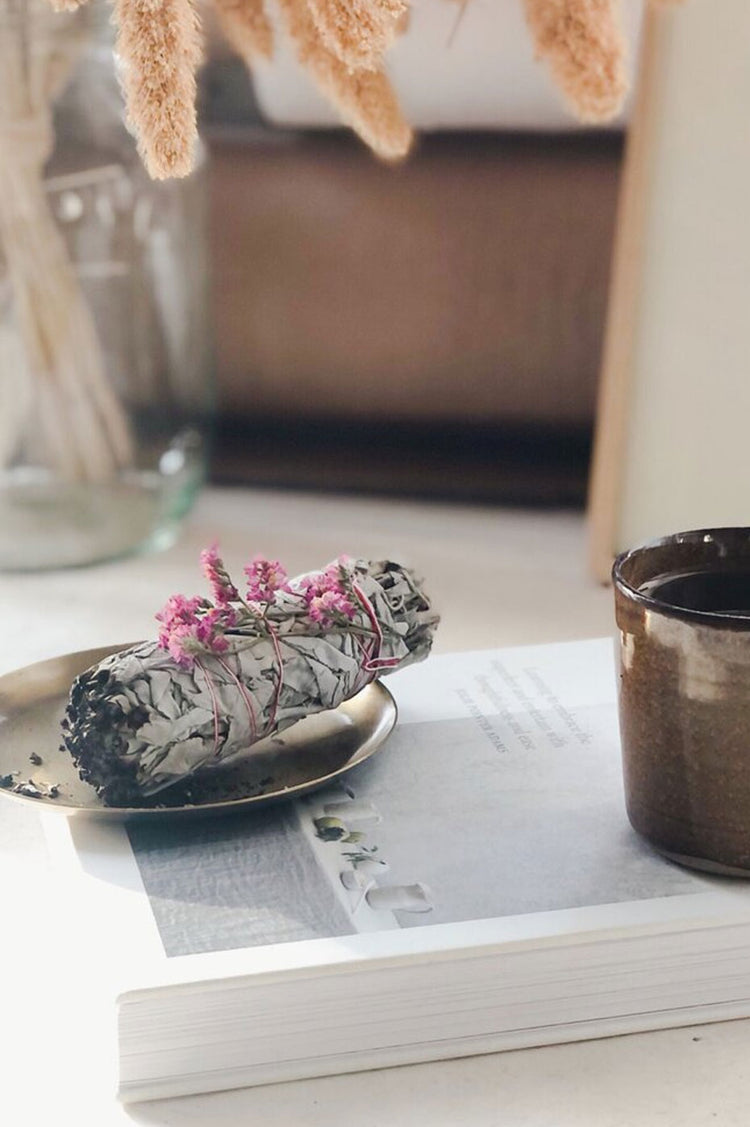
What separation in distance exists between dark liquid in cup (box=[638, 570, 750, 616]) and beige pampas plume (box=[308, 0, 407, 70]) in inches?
7.5

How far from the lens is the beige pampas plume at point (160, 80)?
0.43m

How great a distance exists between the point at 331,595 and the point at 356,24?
0.18 metres

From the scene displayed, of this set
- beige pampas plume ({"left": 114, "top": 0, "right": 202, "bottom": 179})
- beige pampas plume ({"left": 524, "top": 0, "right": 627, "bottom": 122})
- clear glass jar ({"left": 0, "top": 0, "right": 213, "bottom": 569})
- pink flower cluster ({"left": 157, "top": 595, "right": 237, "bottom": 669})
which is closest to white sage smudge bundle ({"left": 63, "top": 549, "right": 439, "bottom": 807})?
pink flower cluster ({"left": 157, "top": 595, "right": 237, "bottom": 669})

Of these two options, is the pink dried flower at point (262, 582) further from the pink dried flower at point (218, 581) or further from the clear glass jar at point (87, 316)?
the clear glass jar at point (87, 316)

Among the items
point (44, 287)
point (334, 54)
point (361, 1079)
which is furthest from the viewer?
point (44, 287)

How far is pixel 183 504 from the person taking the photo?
91 centimetres

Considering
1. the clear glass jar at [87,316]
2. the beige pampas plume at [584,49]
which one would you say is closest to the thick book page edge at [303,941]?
the beige pampas plume at [584,49]

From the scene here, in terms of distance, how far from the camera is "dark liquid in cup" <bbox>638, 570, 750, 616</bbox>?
44 centimetres

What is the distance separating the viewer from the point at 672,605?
41cm

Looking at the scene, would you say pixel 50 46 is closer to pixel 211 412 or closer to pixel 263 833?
pixel 211 412

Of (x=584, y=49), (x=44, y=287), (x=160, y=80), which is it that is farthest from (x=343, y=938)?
(x=44, y=287)

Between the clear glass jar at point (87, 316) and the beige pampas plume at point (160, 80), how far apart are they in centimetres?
37

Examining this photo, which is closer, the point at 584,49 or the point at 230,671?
the point at 230,671

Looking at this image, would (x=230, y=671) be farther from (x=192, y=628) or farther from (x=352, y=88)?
(x=352, y=88)
